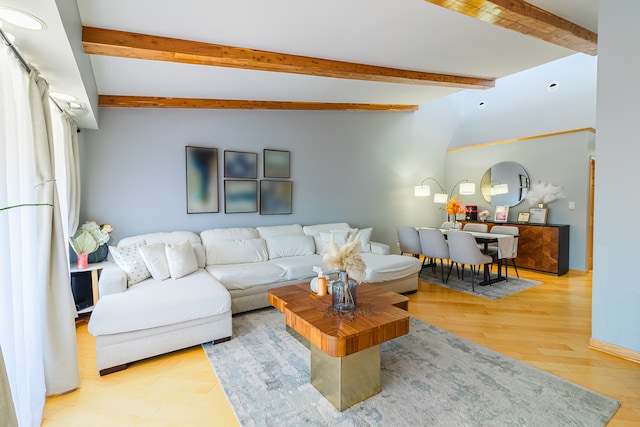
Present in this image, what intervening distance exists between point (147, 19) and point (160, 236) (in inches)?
94.3

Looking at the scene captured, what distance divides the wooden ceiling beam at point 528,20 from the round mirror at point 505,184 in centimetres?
299

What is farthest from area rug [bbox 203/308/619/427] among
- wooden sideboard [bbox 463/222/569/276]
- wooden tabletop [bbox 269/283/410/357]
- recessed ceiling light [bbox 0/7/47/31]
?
wooden sideboard [bbox 463/222/569/276]

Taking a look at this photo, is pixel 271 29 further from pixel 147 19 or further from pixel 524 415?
pixel 524 415

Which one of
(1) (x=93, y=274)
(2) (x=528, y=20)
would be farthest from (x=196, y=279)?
(2) (x=528, y=20)

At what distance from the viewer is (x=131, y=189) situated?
12.7 ft

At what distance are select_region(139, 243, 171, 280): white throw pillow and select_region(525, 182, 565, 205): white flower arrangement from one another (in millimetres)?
6022

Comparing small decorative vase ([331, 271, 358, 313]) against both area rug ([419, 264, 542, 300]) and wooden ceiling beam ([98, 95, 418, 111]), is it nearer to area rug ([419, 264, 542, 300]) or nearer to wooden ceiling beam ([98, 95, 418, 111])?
area rug ([419, 264, 542, 300])

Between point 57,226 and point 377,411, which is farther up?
point 57,226

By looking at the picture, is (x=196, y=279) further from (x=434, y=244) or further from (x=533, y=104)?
(x=533, y=104)

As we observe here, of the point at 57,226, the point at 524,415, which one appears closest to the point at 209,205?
the point at 57,226

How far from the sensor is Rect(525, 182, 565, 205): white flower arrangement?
5.37 m

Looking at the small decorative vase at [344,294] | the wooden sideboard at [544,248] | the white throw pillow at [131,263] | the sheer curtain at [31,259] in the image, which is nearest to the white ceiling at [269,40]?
the sheer curtain at [31,259]

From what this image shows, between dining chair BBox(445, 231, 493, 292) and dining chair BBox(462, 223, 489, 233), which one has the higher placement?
dining chair BBox(462, 223, 489, 233)

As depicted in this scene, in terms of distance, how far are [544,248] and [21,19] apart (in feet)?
21.3
